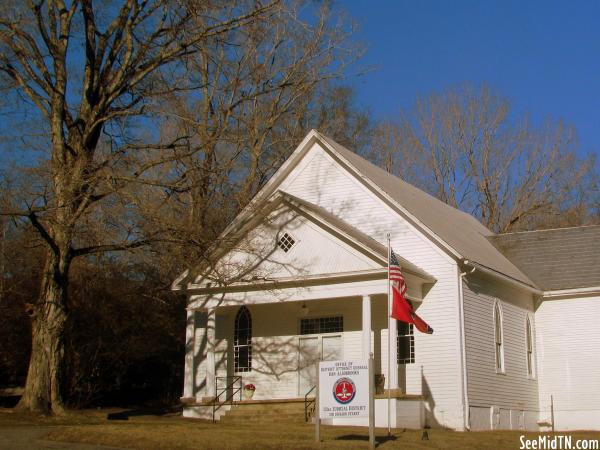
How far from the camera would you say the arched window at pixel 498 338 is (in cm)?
2455

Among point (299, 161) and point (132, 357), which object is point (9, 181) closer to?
point (299, 161)

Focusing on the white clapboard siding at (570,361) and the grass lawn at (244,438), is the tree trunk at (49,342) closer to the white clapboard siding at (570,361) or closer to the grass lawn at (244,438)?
the grass lawn at (244,438)

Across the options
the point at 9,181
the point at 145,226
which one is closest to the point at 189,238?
the point at 145,226

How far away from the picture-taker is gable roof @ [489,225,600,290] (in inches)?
1052

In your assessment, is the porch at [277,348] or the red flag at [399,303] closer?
the red flag at [399,303]

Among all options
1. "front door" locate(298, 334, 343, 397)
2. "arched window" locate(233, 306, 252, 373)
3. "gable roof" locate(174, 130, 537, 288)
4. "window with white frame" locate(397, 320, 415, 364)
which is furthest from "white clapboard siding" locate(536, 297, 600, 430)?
"arched window" locate(233, 306, 252, 373)

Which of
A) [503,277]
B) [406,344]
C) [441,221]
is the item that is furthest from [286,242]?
[503,277]

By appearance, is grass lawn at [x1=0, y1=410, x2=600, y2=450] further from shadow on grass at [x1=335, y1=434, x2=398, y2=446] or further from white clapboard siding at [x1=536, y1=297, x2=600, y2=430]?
white clapboard siding at [x1=536, y1=297, x2=600, y2=430]

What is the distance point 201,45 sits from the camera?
2241 cm

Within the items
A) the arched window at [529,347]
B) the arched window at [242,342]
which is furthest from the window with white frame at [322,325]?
the arched window at [529,347]

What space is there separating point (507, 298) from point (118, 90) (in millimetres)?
13336

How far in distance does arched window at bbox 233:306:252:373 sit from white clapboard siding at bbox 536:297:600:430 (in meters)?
9.47

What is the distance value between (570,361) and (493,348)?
347cm

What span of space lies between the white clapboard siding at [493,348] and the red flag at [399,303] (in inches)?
140
